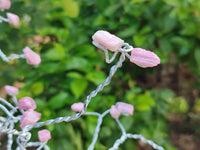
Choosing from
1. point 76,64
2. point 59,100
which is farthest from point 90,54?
point 59,100

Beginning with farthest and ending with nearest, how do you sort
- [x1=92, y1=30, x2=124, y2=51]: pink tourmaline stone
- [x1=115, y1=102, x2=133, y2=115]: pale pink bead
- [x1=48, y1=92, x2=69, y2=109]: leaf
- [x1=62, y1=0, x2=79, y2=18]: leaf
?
1. [x1=62, y1=0, x2=79, y2=18]: leaf
2. [x1=48, y1=92, x2=69, y2=109]: leaf
3. [x1=115, y1=102, x2=133, y2=115]: pale pink bead
4. [x1=92, y1=30, x2=124, y2=51]: pink tourmaline stone

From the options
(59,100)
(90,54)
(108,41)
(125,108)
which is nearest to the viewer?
(108,41)

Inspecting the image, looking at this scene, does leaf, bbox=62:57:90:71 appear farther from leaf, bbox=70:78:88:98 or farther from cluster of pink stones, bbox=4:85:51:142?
cluster of pink stones, bbox=4:85:51:142

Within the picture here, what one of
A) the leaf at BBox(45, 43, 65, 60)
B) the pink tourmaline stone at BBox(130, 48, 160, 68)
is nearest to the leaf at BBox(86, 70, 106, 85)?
the leaf at BBox(45, 43, 65, 60)

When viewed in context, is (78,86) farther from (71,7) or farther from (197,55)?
(197,55)

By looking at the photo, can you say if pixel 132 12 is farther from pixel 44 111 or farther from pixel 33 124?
pixel 33 124

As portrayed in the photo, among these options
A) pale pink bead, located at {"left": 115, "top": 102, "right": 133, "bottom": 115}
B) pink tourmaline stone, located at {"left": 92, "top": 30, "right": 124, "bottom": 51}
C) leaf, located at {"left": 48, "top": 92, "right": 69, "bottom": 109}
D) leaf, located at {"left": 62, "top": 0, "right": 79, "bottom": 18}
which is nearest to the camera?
pink tourmaline stone, located at {"left": 92, "top": 30, "right": 124, "bottom": 51}

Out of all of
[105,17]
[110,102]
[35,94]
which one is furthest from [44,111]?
[105,17]

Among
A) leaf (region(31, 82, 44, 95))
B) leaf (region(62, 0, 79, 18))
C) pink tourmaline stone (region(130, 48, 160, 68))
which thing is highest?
leaf (region(62, 0, 79, 18))

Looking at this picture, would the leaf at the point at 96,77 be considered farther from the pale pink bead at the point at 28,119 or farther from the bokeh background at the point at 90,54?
the pale pink bead at the point at 28,119
